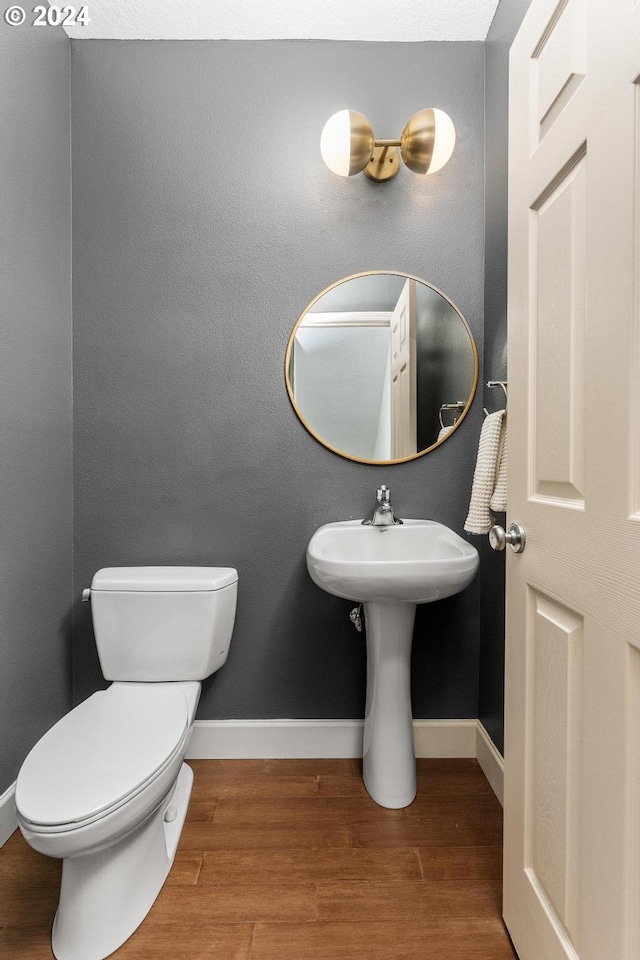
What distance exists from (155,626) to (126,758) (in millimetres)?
477

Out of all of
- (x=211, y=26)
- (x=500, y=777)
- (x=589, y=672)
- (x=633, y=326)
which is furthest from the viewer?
(x=211, y=26)

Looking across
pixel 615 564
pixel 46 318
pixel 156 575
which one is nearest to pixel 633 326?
pixel 615 564

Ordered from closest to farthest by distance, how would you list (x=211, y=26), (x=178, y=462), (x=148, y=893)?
(x=148, y=893), (x=211, y=26), (x=178, y=462)

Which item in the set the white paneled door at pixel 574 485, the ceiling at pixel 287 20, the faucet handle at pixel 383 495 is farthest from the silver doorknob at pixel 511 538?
the ceiling at pixel 287 20

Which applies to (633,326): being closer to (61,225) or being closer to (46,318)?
(46,318)

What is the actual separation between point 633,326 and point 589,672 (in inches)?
20.0

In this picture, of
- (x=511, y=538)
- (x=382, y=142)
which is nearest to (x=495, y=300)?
(x=382, y=142)

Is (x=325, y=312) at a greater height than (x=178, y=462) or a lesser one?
greater

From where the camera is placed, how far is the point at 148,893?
1244 mm

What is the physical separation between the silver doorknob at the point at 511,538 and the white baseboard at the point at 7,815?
1434 millimetres

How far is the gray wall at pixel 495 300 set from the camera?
1.64 metres

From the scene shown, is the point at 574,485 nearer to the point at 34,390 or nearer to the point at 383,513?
the point at 383,513

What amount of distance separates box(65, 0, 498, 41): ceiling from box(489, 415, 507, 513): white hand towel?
1326 mm

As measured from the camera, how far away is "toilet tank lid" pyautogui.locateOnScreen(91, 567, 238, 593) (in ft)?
5.32
